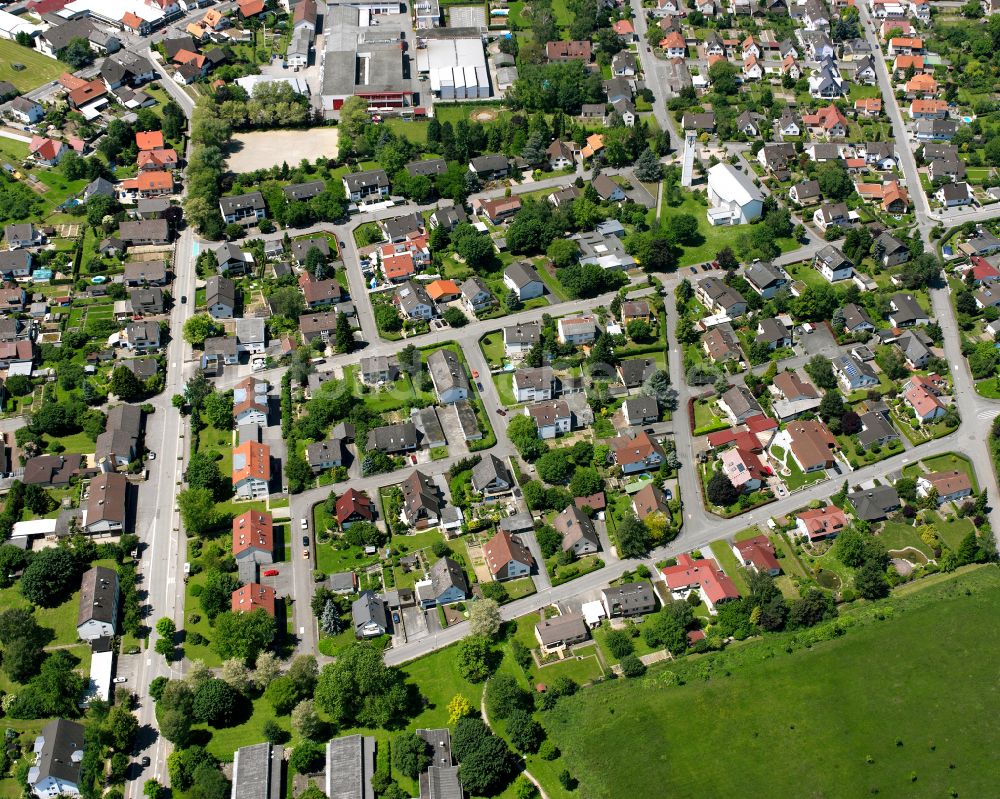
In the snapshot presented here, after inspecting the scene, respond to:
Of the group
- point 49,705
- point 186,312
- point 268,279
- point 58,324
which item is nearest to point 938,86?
point 268,279

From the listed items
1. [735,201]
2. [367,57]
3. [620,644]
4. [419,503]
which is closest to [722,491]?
[620,644]

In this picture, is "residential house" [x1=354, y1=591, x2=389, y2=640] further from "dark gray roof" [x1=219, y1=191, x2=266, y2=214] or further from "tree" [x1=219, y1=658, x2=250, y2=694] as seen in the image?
"dark gray roof" [x1=219, y1=191, x2=266, y2=214]

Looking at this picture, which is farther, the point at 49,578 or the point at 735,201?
the point at 735,201

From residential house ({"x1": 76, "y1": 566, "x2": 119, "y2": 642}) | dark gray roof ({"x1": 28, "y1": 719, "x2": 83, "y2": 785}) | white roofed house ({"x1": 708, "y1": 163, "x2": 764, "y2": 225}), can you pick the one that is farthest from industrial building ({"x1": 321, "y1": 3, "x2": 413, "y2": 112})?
dark gray roof ({"x1": 28, "y1": 719, "x2": 83, "y2": 785})

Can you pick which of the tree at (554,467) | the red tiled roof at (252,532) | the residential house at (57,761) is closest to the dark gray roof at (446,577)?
the tree at (554,467)

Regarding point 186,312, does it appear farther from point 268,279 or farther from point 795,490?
point 795,490

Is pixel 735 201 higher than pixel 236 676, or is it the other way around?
pixel 735 201

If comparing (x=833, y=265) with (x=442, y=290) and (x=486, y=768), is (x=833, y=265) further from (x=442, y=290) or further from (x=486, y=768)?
(x=486, y=768)
